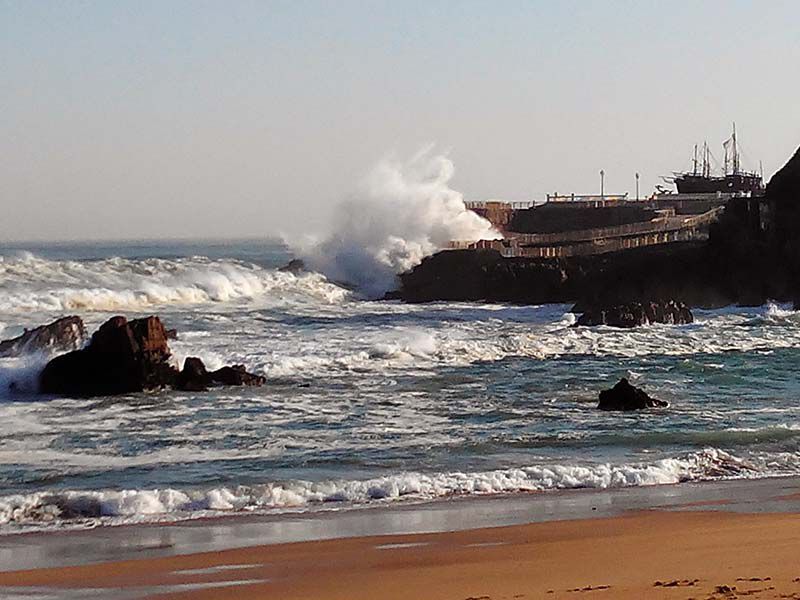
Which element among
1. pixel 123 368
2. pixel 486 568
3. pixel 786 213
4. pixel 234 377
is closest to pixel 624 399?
pixel 234 377

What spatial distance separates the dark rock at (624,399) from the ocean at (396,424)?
0.29 m

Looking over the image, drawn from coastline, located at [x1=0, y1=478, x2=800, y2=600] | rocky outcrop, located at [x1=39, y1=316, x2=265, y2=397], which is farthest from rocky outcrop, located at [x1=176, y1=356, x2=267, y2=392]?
coastline, located at [x1=0, y1=478, x2=800, y2=600]

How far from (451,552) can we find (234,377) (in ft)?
40.0

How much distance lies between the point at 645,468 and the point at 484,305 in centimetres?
3138

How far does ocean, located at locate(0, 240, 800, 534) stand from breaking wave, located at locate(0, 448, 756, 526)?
0.07 ft

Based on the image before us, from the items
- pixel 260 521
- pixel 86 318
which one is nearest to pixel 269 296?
pixel 86 318

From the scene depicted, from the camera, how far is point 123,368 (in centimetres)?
2100

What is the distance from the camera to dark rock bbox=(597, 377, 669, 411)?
1905 cm

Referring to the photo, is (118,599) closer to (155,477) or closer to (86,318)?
(155,477)

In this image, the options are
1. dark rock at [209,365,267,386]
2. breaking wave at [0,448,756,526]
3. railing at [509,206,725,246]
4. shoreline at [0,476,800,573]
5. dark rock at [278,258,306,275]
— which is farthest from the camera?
dark rock at [278,258,306,275]

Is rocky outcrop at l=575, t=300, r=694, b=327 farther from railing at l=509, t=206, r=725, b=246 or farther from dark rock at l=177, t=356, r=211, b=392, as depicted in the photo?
railing at l=509, t=206, r=725, b=246

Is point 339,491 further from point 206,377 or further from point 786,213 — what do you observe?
point 786,213

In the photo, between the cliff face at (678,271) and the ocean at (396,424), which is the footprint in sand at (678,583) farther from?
the cliff face at (678,271)

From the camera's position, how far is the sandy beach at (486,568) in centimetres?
880
